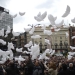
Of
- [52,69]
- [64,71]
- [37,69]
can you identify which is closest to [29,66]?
[37,69]

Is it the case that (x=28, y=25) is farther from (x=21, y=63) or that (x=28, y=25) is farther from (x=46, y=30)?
(x=21, y=63)

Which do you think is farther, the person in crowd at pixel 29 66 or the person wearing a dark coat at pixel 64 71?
the person in crowd at pixel 29 66

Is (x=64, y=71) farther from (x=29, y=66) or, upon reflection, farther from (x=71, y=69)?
(x=29, y=66)

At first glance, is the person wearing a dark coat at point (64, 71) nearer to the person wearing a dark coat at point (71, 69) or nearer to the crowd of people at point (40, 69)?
the crowd of people at point (40, 69)

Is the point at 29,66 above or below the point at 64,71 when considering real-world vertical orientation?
above

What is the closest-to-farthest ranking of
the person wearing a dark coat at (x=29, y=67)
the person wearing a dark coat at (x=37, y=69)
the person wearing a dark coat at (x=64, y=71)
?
the person wearing a dark coat at (x=64, y=71) < the person wearing a dark coat at (x=37, y=69) < the person wearing a dark coat at (x=29, y=67)

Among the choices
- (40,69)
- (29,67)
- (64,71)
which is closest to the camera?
(64,71)

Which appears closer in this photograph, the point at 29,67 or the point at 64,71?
the point at 64,71

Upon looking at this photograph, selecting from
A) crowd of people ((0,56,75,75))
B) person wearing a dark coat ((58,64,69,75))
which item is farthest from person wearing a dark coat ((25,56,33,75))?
person wearing a dark coat ((58,64,69,75))

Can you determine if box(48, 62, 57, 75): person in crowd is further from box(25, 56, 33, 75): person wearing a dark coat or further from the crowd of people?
box(25, 56, 33, 75): person wearing a dark coat

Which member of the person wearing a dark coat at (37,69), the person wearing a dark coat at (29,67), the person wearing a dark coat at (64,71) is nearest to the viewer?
the person wearing a dark coat at (64,71)

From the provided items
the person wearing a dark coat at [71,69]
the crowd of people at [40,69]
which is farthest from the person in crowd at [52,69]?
the person wearing a dark coat at [71,69]

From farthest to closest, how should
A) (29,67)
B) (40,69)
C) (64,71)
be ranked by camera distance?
(29,67)
(40,69)
(64,71)

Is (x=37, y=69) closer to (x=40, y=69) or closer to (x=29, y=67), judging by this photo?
(x=40, y=69)
